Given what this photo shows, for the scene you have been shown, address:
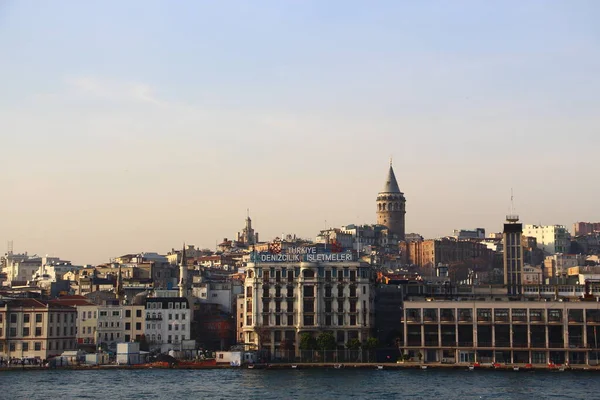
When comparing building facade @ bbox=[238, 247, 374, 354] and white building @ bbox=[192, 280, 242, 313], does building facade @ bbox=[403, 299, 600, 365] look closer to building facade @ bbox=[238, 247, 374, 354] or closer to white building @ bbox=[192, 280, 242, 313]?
building facade @ bbox=[238, 247, 374, 354]

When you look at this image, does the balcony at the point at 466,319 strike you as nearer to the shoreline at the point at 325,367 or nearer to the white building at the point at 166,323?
the shoreline at the point at 325,367

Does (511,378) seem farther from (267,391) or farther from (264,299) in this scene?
(264,299)

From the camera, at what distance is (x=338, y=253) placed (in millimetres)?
109625

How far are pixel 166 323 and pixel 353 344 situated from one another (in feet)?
68.6

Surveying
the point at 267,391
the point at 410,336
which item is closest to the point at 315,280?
the point at 410,336

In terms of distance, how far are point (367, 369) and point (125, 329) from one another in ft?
90.1

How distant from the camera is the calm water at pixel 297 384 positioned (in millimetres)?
76938

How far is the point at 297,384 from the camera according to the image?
3364 inches

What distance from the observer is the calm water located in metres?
76.9

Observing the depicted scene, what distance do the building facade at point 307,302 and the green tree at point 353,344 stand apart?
7.04 ft

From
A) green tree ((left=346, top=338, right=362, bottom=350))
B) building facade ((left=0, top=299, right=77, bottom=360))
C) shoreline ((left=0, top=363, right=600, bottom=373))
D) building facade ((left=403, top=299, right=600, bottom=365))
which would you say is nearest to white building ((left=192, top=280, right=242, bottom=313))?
building facade ((left=0, top=299, right=77, bottom=360))

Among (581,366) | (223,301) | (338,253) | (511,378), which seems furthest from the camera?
(223,301)

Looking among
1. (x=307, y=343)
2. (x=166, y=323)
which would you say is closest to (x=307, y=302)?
(x=307, y=343)

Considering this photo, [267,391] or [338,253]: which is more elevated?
[338,253]
